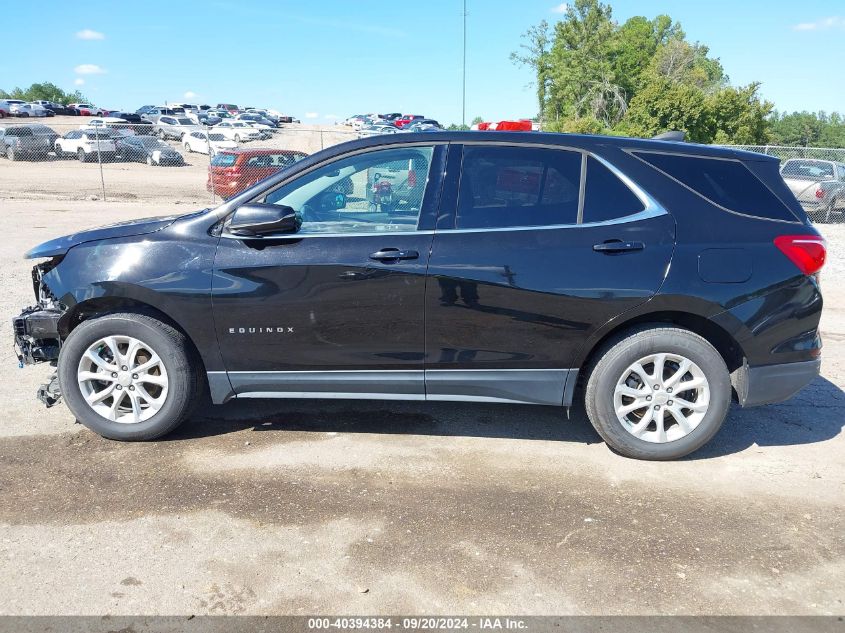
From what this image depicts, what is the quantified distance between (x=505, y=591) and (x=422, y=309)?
5.31 ft

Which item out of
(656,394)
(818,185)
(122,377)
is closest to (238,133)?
(818,185)

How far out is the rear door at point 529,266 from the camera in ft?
12.7

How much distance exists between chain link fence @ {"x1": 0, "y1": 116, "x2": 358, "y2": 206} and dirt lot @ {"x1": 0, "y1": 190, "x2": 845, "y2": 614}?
533 inches

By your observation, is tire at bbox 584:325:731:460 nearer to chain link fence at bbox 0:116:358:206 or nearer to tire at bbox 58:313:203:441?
tire at bbox 58:313:203:441

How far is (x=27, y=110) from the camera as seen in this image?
191 feet

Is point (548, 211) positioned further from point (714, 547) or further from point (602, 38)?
point (602, 38)

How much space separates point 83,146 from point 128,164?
2.01m

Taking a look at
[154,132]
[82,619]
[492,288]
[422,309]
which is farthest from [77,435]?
[154,132]

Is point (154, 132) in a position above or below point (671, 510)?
above

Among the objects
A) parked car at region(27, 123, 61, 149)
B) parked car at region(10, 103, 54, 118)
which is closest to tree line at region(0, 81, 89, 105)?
parked car at region(10, 103, 54, 118)

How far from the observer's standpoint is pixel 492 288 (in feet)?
→ 12.7

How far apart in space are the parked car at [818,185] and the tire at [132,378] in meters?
16.0

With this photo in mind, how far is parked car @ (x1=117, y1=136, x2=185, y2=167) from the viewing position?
31359 millimetres

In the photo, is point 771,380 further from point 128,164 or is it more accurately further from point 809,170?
point 128,164
